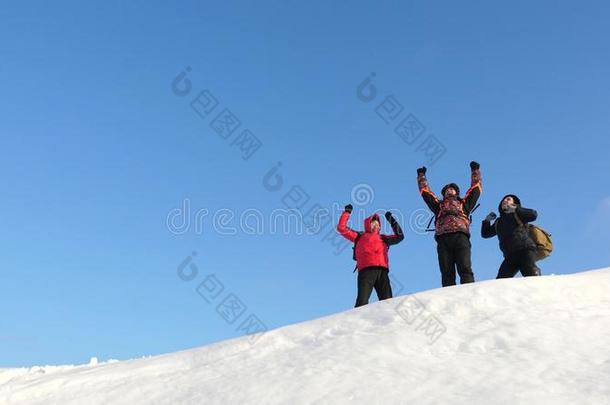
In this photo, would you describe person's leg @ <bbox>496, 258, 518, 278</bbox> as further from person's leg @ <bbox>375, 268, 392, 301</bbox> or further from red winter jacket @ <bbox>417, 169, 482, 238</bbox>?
person's leg @ <bbox>375, 268, 392, 301</bbox>

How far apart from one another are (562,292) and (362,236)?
3.11 meters

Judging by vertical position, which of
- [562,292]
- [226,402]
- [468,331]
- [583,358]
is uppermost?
[562,292]

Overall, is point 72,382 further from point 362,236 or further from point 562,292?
point 562,292

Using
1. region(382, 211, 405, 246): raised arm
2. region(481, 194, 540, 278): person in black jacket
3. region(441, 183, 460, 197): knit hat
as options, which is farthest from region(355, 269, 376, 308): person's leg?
region(481, 194, 540, 278): person in black jacket

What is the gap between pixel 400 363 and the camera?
452cm

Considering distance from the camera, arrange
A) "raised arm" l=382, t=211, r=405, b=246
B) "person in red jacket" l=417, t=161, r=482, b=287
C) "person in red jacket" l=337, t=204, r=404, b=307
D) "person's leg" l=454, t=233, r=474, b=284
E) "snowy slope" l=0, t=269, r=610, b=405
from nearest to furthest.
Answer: "snowy slope" l=0, t=269, r=610, b=405, "person's leg" l=454, t=233, r=474, b=284, "person in red jacket" l=417, t=161, r=482, b=287, "person in red jacket" l=337, t=204, r=404, b=307, "raised arm" l=382, t=211, r=405, b=246

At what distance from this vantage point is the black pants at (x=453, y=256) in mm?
7401

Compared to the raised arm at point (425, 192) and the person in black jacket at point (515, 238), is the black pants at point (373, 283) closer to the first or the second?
the raised arm at point (425, 192)

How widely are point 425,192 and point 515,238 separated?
1.38 m

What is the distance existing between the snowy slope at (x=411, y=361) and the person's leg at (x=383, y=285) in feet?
6.77

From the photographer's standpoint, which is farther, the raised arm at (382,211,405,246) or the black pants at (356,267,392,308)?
the raised arm at (382,211,405,246)

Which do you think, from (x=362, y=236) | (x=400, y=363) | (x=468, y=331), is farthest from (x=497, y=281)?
(x=362, y=236)

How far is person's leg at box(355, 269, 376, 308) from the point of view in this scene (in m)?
7.95

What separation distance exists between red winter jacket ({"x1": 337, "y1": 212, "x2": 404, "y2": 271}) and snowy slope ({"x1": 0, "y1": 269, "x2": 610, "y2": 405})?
205 cm
